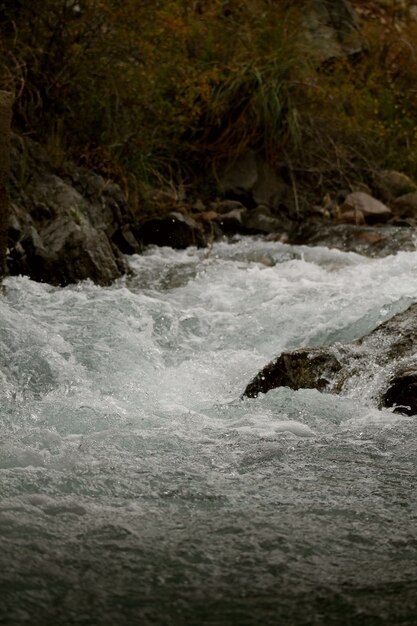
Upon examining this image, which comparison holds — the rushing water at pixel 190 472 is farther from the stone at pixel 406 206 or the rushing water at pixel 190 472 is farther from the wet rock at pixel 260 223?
the stone at pixel 406 206

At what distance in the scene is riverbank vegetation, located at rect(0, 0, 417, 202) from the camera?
25.8 ft

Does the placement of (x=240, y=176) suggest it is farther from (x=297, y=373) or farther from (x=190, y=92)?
(x=297, y=373)

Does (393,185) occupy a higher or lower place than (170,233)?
higher

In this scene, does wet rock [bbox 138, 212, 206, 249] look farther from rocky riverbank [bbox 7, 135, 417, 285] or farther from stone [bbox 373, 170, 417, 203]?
stone [bbox 373, 170, 417, 203]

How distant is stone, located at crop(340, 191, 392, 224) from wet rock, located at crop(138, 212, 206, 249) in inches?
70.2

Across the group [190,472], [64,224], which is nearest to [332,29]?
[64,224]

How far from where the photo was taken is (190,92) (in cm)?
859

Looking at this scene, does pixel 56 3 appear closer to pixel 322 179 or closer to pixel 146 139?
pixel 146 139

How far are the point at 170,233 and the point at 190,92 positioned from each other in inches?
55.7

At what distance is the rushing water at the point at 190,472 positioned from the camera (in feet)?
8.42

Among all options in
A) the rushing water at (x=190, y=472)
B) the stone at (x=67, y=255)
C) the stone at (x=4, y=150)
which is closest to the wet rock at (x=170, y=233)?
the stone at (x=67, y=255)

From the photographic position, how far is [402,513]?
3115 millimetres

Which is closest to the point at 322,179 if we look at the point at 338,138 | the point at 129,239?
the point at 338,138

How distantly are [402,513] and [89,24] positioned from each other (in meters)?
5.75
